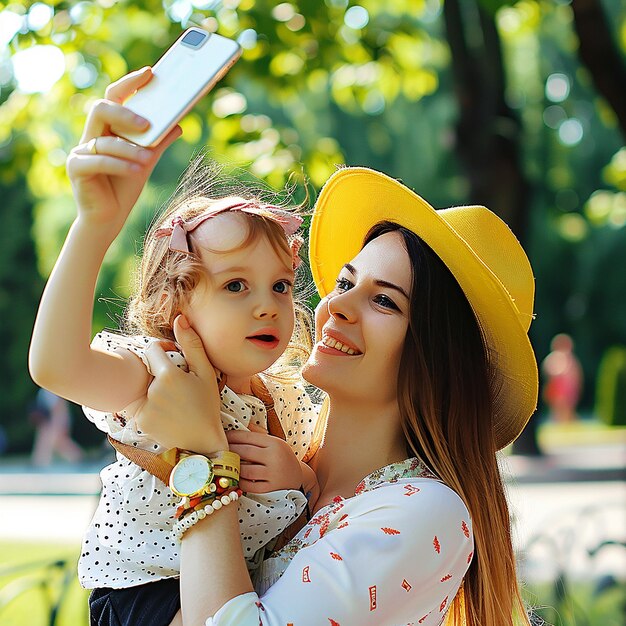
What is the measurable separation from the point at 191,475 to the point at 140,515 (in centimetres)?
16

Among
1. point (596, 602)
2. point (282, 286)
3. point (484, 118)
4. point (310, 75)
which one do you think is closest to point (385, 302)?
point (282, 286)

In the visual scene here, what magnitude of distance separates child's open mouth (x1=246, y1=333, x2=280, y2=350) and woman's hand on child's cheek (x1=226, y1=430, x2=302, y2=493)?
18 centimetres

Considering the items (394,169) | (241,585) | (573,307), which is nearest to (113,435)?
(241,585)

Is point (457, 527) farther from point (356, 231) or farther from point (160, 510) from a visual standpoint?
point (356, 231)

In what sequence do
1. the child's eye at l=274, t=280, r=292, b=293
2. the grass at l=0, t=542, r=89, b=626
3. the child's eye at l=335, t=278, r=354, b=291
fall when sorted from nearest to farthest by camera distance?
the child's eye at l=274, t=280, r=292, b=293, the child's eye at l=335, t=278, r=354, b=291, the grass at l=0, t=542, r=89, b=626

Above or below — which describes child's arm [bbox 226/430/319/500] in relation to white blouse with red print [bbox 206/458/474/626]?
above

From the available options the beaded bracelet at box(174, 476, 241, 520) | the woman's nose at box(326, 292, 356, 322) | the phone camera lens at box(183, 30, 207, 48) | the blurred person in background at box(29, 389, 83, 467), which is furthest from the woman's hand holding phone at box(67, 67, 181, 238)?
the blurred person in background at box(29, 389, 83, 467)

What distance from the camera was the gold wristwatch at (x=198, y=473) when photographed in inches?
77.4

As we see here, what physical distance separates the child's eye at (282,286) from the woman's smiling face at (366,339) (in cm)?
12

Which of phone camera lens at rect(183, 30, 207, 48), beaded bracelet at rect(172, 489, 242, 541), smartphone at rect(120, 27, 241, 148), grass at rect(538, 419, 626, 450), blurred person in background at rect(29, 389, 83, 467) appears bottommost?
grass at rect(538, 419, 626, 450)

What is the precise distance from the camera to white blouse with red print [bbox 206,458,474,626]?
1913 millimetres

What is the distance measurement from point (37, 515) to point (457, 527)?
10145 millimetres

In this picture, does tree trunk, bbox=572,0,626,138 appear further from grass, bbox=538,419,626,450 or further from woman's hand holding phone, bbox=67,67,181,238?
grass, bbox=538,419,626,450

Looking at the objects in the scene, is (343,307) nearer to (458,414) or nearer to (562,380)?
(458,414)
